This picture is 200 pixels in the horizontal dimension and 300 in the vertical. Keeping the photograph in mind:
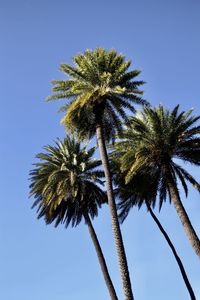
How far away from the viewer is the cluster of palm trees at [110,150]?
25.3 metres

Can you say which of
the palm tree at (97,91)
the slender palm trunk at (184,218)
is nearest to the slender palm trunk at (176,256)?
the slender palm trunk at (184,218)

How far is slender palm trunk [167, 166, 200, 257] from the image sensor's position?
955 inches

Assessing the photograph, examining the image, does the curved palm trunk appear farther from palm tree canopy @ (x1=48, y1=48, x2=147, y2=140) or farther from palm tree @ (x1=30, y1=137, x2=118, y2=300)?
palm tree canopy @ (x1=48, y1=48, x2=147, y2=140)

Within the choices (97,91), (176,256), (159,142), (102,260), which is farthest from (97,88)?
(176,256)

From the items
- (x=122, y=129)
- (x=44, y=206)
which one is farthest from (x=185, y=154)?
(x=44, y=206)

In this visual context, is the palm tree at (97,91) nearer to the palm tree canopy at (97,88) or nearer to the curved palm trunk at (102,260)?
the palm tree canopy at (97,88)

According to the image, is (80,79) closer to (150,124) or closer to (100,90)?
(100,90)

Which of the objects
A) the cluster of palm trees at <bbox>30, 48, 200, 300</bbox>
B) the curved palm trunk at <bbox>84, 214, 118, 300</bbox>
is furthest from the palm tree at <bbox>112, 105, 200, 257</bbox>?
the curved palm trunk at <bbox>84, 214, 118, 300</bbox>

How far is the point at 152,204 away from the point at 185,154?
692cm

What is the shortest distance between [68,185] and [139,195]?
21.5 feet

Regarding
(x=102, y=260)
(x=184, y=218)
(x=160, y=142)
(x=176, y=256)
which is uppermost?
(x=160, y=142)

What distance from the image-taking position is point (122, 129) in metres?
27.7

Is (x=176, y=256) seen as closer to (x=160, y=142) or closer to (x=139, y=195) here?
(x=139, y=195)

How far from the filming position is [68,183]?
31938 mm
